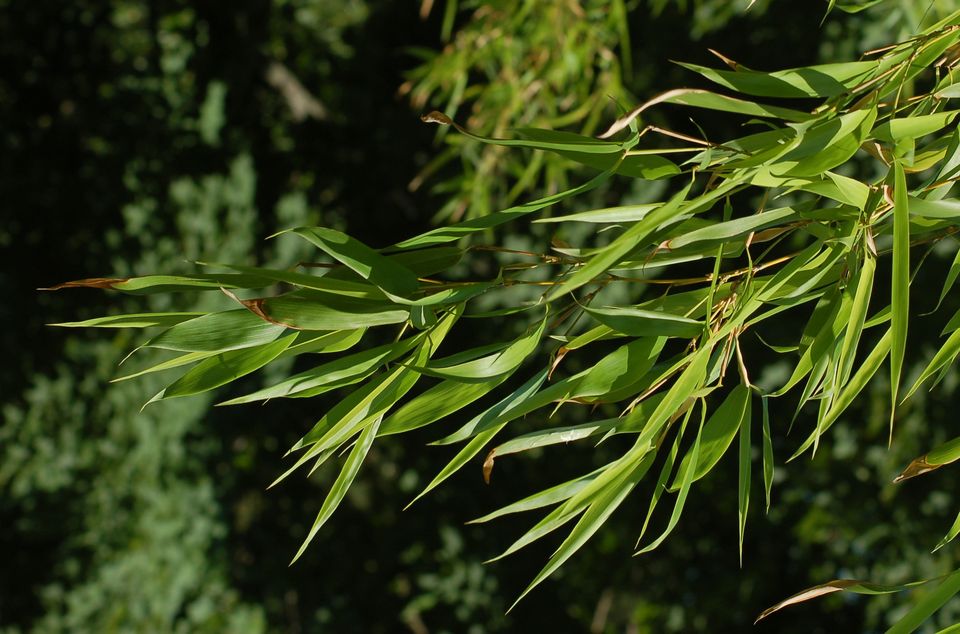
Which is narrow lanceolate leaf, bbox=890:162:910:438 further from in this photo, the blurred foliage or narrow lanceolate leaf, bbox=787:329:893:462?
the blurred foliage

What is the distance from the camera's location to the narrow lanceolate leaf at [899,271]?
0.44 metres

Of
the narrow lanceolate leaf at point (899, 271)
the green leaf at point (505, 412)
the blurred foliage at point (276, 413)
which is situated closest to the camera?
the narrow lanceolate leaf at point (899, 271)

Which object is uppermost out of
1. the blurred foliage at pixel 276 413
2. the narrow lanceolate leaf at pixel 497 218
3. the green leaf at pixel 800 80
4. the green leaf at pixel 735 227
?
the green leaf at pixel 800 80

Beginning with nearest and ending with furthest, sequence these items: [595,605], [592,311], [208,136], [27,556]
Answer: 1. [592,311]
2. [27,556]
3. [208,136]
4. [595,605]

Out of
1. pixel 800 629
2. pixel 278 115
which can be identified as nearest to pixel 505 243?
pixel 278 115

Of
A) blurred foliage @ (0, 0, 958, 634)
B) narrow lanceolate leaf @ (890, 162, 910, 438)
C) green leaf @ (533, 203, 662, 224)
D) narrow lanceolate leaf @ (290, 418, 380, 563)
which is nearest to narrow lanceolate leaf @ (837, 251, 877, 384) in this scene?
narrow lanceolate leaf @ (890, 162, 910, 438)

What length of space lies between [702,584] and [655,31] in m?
1.43

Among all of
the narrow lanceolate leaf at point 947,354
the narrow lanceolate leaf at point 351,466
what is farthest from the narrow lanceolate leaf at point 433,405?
the narrow lanceolate leaf at point 947,354

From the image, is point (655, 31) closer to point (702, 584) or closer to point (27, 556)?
point (702, 584)

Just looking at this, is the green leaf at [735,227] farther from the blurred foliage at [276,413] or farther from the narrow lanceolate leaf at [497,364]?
the blurred foliage at [276,413]

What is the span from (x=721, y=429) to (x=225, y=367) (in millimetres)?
269

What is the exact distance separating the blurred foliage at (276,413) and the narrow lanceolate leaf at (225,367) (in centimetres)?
130

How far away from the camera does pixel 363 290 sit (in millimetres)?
534

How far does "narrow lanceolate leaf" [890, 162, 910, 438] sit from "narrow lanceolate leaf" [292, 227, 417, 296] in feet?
0.75
